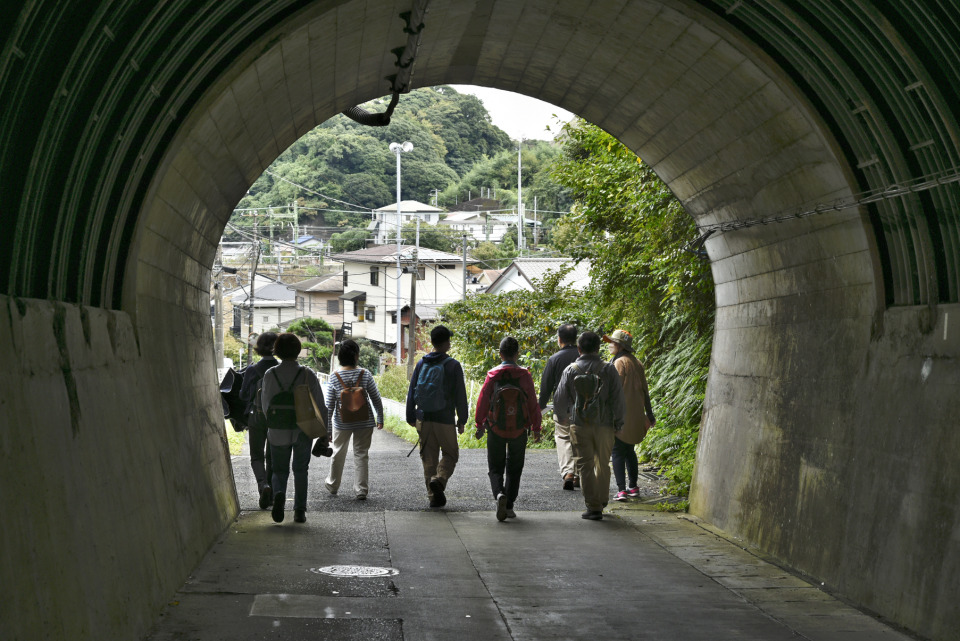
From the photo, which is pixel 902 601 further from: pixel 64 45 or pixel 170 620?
pixel 64 45

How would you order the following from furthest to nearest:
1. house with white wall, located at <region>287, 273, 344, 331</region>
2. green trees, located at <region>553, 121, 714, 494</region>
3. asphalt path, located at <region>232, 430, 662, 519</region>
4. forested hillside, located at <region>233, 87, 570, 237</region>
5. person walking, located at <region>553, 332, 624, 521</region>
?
forested hillside, located at <region>233, 87, 570, 237</region>
house with white wall, located at <region>287, 273, 344, 331</region>
green trees, located at <region>553, 121, 714, 494</region>
asphalt path, located at <region>232, 430, 662, 519</region>
person walking, located at <region>553, 332, 624, 521</region>

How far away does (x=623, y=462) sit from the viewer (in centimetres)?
1086

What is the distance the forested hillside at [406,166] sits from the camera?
78312 mm

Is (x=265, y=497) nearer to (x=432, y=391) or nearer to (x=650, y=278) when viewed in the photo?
(x=432, y=391)

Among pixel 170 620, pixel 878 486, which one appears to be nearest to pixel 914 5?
pixel 878 486

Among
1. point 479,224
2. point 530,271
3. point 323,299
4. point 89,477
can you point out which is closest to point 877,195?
point 89,477

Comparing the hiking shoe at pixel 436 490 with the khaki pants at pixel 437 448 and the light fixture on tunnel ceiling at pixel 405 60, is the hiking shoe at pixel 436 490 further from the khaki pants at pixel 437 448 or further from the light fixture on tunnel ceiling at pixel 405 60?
the light fixture on tunnel ceiling at pixel 405 60

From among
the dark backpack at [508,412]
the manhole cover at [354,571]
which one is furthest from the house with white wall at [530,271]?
the manhole cover at [354,571]

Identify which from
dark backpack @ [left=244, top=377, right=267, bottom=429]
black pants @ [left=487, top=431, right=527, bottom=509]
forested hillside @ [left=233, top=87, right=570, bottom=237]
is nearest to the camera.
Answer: dark backpack @ [left=244, top=377, right=267, bottom=429]

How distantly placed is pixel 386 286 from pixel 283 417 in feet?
181

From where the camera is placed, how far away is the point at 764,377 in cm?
873

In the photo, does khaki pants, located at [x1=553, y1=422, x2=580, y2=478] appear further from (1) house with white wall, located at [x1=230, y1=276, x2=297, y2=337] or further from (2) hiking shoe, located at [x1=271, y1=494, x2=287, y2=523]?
(1) house with white wall, located at [x1=230, y1=276, x2=297, y2=337]

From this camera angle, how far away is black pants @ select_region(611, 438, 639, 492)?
1070 centimetres

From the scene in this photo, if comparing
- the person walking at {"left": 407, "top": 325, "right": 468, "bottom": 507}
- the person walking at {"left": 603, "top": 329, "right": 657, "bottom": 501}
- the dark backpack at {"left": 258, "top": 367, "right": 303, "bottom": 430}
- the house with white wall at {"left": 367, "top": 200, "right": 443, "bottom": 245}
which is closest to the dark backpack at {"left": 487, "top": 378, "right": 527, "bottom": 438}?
the person walking at {"left": 407, "top": 325, "right": 468, "bottom": 507}
